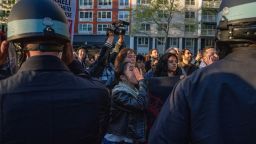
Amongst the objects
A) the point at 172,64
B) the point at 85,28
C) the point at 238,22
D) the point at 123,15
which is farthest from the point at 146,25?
the point at 238,22

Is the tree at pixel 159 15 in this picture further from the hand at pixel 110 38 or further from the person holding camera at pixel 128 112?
the person holding camera at pixel 128 112

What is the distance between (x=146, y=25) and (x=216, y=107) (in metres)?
63.0

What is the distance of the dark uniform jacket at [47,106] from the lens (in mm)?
2275

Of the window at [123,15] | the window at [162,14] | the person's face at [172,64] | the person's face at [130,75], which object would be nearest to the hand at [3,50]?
the person's face at [130,75]

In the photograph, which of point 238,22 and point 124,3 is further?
point 124,3

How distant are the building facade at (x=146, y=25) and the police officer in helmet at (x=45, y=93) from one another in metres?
57.9

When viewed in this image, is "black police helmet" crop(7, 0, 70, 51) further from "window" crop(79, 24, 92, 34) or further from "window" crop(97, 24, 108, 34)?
"window" crop(79, 24, 92, 34)

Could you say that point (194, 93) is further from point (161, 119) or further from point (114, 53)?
point (114, 53)

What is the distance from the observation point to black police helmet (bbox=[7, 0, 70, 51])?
2.41 meters

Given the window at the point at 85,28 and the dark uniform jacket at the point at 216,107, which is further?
the window at the point at 85,28

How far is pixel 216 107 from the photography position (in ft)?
6.64

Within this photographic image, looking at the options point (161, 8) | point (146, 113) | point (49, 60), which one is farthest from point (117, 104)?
point (161, 8)

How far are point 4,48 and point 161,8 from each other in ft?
179

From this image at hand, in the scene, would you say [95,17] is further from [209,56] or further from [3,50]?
[3,50]
